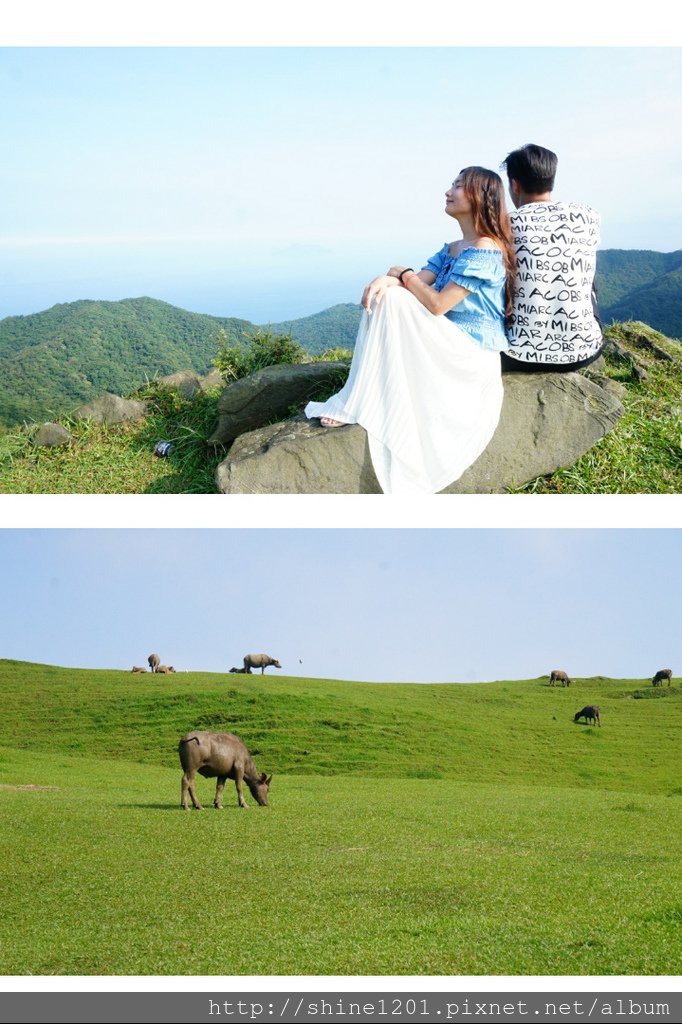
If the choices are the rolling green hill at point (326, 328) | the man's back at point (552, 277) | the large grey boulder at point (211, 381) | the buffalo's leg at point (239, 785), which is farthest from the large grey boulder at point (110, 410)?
the man's back at point (552, 277)

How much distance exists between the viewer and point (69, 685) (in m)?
18.8

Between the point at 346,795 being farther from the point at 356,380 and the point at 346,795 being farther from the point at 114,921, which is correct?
the point at 356,380

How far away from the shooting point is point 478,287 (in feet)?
24.4

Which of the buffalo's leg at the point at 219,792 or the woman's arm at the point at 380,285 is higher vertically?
the woman's arm at the point at 380,285

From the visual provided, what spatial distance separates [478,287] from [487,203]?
2.11ft

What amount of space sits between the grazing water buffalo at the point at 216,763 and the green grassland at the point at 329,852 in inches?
12.5

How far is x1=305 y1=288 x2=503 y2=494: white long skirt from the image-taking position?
742cm

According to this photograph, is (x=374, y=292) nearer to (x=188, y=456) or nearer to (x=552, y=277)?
(x=552, y=277)

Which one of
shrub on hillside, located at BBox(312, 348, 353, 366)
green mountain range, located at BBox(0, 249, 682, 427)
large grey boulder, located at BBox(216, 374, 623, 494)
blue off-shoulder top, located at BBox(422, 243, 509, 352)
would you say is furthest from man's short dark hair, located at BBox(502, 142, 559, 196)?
green mountain range, located at BBox(0, 249, 682, 427)

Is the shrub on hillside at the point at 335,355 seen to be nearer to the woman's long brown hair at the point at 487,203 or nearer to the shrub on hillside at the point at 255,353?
the shrub on hillside at the point at 255,353

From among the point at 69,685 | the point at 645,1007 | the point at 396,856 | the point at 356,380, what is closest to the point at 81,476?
the point at 356,380

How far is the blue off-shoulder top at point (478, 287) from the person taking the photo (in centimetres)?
731

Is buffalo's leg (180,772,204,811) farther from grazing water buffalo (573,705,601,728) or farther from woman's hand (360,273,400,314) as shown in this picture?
grazing water buffalo (573,705,601,728)

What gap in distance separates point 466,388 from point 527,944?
13.7 feet
